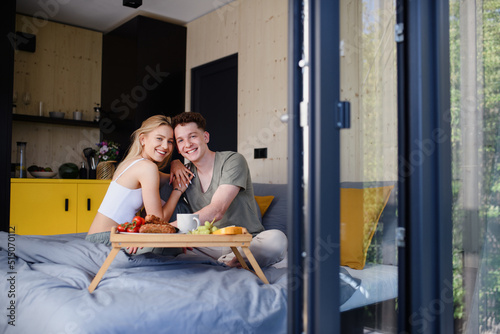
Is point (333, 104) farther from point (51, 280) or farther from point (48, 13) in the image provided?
point (48, 13)

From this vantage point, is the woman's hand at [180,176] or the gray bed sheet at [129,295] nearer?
the gray bed sheet at [129,295]

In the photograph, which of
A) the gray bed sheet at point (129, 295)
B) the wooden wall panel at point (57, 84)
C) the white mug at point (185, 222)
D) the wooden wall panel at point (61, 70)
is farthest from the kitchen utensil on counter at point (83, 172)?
the white mug at point (185, 222)

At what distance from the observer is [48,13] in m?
4.75

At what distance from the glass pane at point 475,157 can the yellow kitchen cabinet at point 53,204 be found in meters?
3.81

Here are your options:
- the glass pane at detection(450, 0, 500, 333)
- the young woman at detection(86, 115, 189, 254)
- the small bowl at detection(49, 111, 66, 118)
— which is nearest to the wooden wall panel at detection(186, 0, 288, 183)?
the young woman at detection(86, 115, 189, 254)

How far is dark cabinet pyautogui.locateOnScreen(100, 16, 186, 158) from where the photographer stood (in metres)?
4.62

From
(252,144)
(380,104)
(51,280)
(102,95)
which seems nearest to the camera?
(380,104)

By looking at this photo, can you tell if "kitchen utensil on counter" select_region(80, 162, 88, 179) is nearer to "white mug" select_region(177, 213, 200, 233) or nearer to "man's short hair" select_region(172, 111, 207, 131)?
"man's short hair" select_region(172, 111, 207, 131)

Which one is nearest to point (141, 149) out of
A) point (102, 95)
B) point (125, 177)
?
point (125, 177)

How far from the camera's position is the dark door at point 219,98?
→ 13.8 ft

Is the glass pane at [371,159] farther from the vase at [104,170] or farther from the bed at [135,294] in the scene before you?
the vase at [104,170]

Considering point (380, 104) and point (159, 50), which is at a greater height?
point (159, 50)

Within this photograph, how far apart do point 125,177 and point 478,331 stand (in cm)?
155

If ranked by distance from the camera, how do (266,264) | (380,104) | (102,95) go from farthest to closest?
(102,95), (266,264), (380,104)
